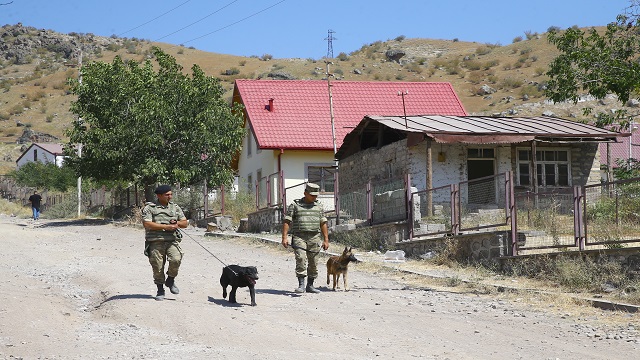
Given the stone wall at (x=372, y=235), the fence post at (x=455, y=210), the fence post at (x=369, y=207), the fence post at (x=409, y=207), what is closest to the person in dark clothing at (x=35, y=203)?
the stone wall at (x=372, y=235)

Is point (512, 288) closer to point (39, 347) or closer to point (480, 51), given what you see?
point (39, 347)

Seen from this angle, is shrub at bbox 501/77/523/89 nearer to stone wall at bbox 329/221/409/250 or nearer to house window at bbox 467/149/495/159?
house window at bbox 467/149/495/159

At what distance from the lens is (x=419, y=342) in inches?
409

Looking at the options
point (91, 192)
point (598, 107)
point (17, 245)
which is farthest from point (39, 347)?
point (598, 107)

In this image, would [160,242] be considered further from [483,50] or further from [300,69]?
[483,50]

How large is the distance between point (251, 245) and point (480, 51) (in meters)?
68.6

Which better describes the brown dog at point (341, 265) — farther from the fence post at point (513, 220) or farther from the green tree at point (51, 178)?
the green tree at point (51, 178)

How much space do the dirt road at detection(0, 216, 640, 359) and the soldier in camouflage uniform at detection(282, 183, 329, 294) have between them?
0.45 m

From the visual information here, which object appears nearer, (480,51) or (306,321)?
(306,321)

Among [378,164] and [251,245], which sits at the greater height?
[378,164]

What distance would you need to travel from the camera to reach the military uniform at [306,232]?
14.1 metres

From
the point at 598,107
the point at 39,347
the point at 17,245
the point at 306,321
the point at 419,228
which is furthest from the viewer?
the point at 598,107

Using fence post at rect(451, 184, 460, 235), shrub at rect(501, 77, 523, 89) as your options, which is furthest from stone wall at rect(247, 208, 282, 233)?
shrub at rect(501, 77, 523, 89)

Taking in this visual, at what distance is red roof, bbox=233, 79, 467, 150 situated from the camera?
37.8 meters
